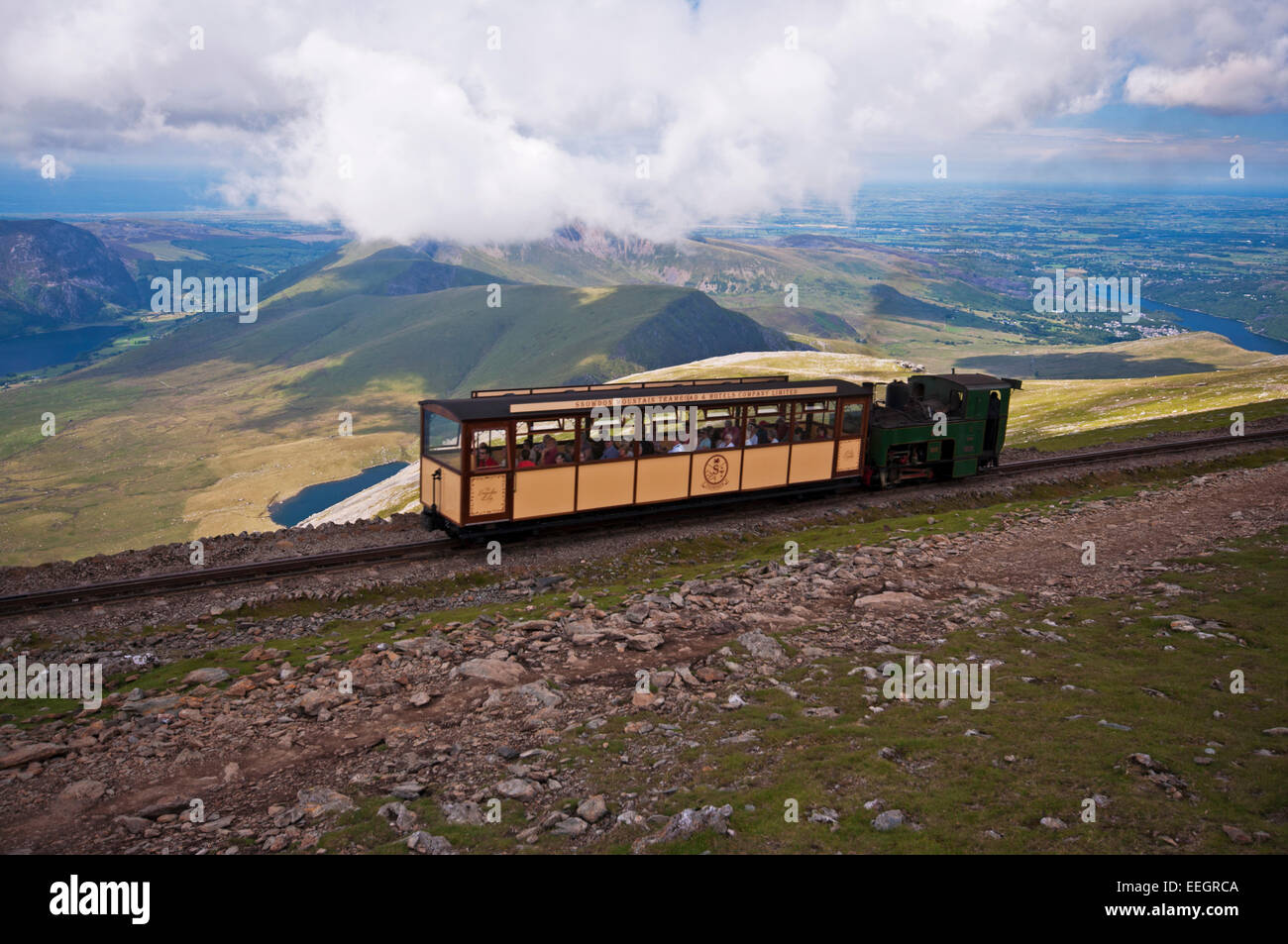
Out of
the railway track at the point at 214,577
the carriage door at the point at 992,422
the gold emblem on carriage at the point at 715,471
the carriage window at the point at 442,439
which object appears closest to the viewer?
the railway track at the point at 214,577

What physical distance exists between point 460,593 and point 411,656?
5097 millimetres

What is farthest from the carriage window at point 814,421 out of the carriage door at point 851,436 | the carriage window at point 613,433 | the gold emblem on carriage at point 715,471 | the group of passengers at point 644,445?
the carriage window at point 613,433

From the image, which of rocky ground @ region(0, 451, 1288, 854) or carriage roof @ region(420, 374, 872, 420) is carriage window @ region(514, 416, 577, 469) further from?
rocky ground @ region(0, 451, 1288, 854)

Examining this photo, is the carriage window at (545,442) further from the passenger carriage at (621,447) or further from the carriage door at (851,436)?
the carriage door at (851,436)

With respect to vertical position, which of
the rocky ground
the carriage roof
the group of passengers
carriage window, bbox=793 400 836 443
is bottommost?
the rocky ground

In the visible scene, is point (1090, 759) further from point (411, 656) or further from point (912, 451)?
point (912, 451)

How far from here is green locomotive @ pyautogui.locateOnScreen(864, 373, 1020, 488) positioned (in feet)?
102

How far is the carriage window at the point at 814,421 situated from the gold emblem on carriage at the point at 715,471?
3.21m

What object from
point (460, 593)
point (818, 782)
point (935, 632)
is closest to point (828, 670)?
point (935, 632)

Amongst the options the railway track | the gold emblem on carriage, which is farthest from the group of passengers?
the railway track

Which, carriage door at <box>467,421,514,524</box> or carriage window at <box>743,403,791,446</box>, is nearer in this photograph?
carriage door at <box>467,421,514,524</box>

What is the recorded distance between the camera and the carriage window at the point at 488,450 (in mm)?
22375

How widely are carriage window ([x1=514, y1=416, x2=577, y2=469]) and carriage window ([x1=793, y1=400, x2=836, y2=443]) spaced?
895 centimetres
